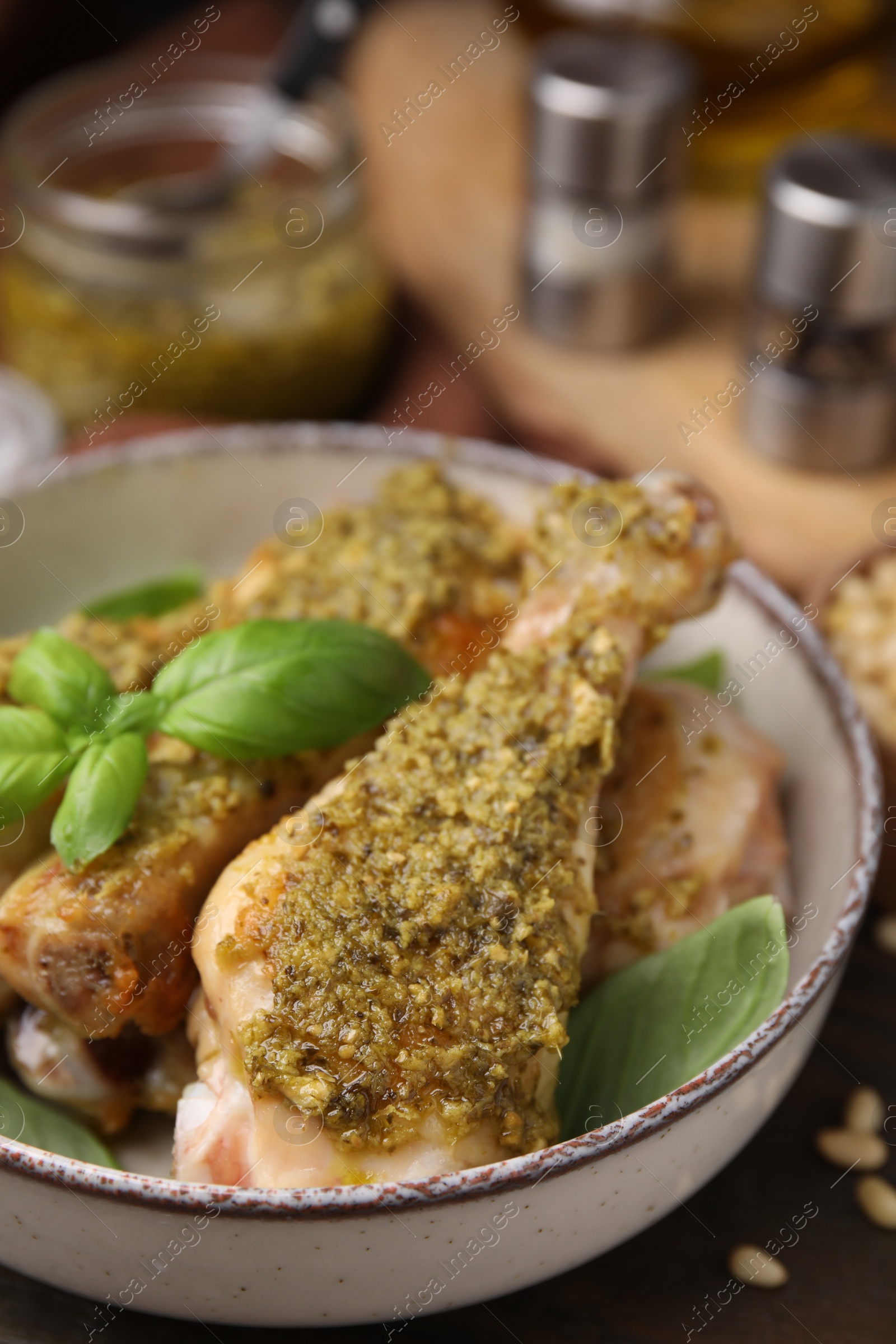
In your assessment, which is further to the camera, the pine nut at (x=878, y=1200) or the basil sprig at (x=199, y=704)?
the pine nut at (x=878, y=1200)

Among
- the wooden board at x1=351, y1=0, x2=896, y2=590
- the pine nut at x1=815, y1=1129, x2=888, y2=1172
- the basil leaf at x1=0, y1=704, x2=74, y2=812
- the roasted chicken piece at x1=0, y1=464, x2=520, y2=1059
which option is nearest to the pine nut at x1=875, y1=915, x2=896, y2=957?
the pine nut at x1=815, y1=1129, x2=888, y2=1172

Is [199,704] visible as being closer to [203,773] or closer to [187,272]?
[203,773]

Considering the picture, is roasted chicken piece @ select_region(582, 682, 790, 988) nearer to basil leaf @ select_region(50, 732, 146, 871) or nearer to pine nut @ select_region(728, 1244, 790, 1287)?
pine nut @ select_region(728, 1244, 790, 1287)

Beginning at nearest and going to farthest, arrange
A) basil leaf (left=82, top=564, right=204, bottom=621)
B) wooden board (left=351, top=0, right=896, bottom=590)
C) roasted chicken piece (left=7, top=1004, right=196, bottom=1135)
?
1. roasted chicken piece (left=7, top=1004, right=196, bottom=1135)
2. basil leaf (left=82, top=564, right=204, bottom=621)
3. wooden board (left=351, top=0, right=896, bottom=590)

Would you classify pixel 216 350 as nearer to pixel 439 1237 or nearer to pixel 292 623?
pixel 292 623

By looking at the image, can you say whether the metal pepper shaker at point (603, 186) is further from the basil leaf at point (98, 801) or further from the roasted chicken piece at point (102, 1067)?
the roasted chicken piece at point (102, 1067)

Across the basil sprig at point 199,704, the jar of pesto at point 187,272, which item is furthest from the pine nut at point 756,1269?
the jar of pesto at point 187,272

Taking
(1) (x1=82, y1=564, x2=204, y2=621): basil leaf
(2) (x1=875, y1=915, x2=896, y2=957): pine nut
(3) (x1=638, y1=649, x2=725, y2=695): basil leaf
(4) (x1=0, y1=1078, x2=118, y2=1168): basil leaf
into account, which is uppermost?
(1) (x1=82, y1=564, x2=204, y2=621): basil leaf

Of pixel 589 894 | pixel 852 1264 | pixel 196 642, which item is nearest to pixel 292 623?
pixel 196 642
